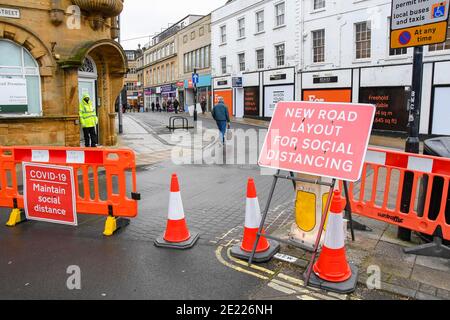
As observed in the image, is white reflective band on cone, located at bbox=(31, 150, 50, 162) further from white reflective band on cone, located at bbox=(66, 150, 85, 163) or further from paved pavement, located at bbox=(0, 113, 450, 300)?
paved pavement, located at bbox=(0, 113, 450, 300)

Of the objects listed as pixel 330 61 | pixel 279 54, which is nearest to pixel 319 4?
pixel 330 61

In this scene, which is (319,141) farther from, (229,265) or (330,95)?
(330,95)

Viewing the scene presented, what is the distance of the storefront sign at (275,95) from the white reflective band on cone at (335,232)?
69.4 feet

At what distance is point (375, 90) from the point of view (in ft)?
63.6

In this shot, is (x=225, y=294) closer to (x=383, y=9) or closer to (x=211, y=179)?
(x=211, y=179)

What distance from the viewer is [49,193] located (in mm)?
5336

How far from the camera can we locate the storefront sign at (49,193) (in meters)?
5.21

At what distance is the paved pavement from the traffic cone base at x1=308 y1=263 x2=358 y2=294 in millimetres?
61

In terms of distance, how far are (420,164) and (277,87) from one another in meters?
22.7

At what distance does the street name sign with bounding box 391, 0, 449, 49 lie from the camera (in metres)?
4.17

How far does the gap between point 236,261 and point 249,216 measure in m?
0.53

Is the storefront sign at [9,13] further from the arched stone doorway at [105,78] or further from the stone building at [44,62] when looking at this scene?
the arched stone doorway at [105,78]

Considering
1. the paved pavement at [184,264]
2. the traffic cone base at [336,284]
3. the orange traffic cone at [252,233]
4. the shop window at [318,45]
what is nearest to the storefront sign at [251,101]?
the shop window at [318,45]

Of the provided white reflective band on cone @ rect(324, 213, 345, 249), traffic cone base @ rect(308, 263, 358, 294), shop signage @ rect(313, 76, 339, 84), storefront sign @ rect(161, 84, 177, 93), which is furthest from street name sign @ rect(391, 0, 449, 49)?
storefront sign @ rect(161, 84, 177, 93)
